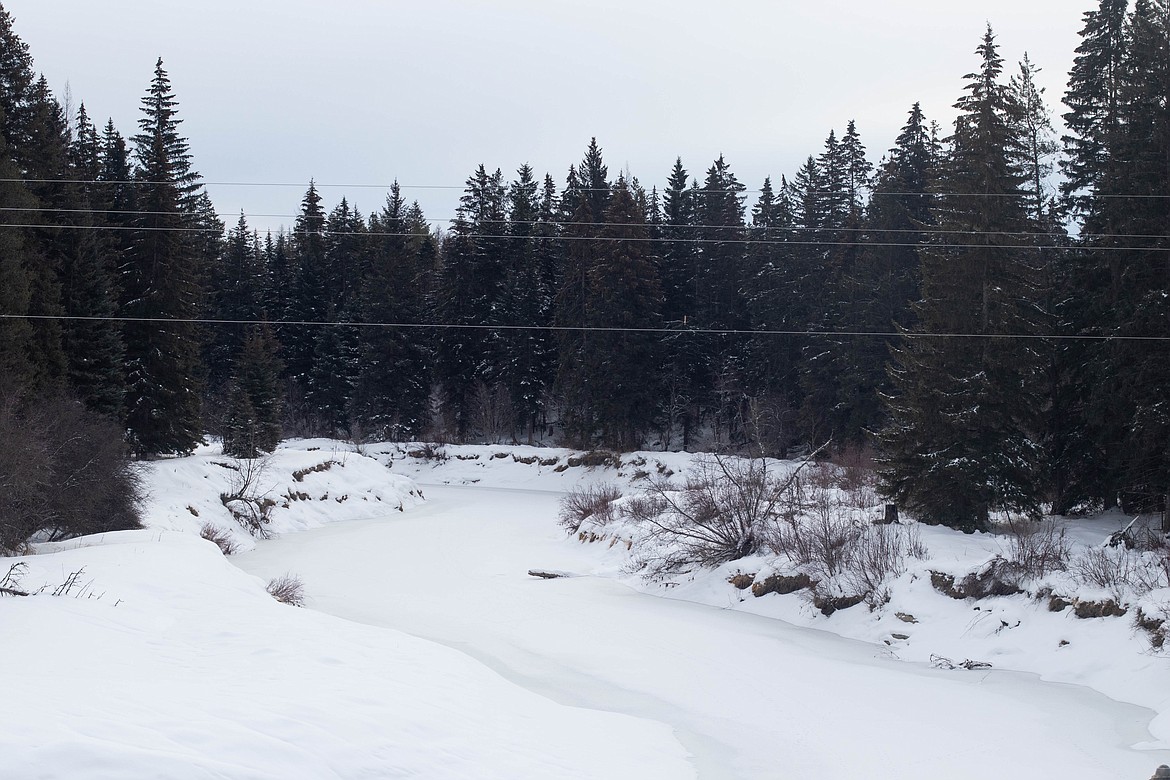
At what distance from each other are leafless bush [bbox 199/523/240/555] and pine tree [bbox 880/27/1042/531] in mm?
18662

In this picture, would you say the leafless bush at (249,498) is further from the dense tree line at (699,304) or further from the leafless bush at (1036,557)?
the leafless bush at (1036,557)

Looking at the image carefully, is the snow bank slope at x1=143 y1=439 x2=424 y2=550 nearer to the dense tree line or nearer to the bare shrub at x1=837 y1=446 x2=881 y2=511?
the dense tree line

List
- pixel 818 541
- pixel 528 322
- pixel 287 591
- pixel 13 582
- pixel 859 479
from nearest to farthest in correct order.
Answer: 1. pixel 13 582
2. pixel 287 591
3. pixel 818 541
4. pixel 859 479
5. pixel 528 322

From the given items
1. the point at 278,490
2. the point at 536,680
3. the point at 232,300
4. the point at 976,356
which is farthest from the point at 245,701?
the point at 232,300

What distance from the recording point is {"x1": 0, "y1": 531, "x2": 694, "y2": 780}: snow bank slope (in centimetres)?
668

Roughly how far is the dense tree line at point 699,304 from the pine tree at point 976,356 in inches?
2.8

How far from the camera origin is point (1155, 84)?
24.8 meters

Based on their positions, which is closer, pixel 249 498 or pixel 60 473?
pixel 60 473

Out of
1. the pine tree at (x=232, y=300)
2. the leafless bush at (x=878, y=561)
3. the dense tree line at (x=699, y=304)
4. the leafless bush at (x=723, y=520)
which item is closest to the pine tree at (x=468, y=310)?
the dense tree line at (x=699, y=304)

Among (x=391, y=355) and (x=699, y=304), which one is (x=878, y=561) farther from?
(x=391, y=355)

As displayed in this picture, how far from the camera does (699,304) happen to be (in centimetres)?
5619

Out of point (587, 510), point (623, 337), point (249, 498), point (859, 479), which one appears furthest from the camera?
point (623, 337)

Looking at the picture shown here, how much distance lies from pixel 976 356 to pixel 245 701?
20281 mm

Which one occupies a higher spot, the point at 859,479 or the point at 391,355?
the point at 391,355
